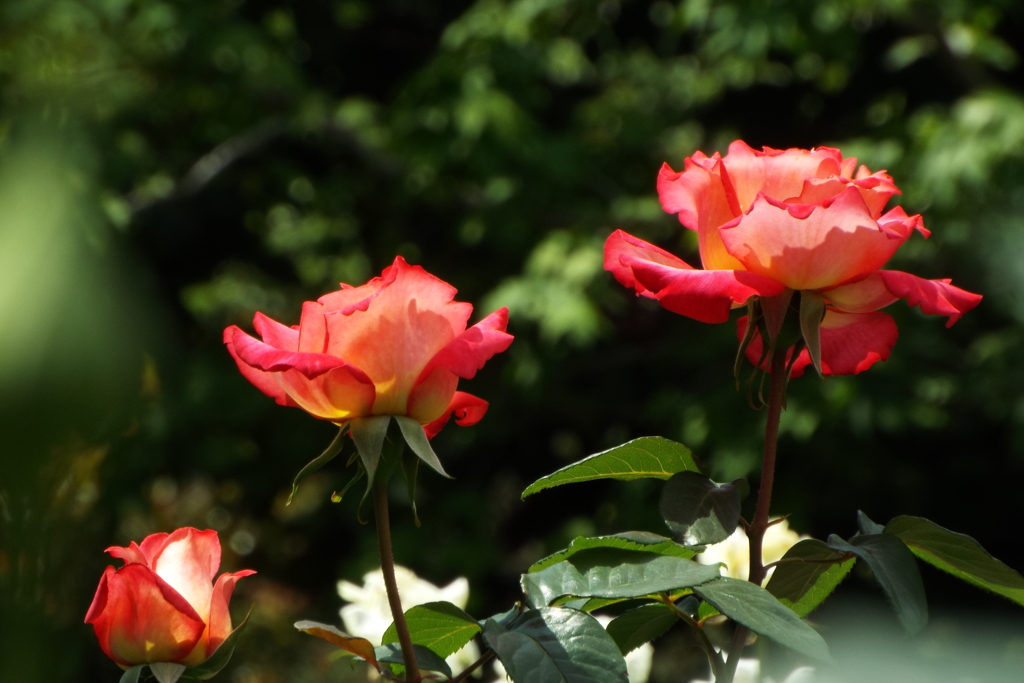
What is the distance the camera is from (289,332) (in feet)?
1.12

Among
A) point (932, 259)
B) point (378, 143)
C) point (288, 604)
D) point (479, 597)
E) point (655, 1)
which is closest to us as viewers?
point (932, 259)

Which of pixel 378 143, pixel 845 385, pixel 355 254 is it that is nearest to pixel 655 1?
pixel 378 143

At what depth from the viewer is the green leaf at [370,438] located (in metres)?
0.31

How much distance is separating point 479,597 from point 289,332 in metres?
1.96

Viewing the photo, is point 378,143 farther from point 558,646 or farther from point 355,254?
point 558,646

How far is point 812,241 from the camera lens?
1.05 feet

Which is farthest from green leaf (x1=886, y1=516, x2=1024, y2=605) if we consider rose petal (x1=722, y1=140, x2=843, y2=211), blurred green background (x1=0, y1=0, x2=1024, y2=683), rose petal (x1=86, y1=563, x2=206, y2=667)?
blurred green background (x1=0, y1=0, x2=1024, y2=683)

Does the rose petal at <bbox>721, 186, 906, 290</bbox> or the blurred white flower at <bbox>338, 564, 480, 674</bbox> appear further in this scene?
the blurred white flower at <bbox>338, 564, 480, 674</bbox>

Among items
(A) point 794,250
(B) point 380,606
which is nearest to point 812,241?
(A) point 794,250

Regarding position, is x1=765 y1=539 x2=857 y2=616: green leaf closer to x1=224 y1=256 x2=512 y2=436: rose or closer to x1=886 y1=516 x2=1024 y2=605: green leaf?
x1=886 y1=516 x2=1024 y2=605: green leaf

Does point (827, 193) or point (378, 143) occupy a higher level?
point (827, 193)

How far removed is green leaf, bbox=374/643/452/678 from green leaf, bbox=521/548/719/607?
3 cm

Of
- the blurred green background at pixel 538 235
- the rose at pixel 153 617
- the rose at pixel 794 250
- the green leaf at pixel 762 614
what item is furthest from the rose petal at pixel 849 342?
the blurred green background at pixel 538 235

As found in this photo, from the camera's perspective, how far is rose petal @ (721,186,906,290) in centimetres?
32
